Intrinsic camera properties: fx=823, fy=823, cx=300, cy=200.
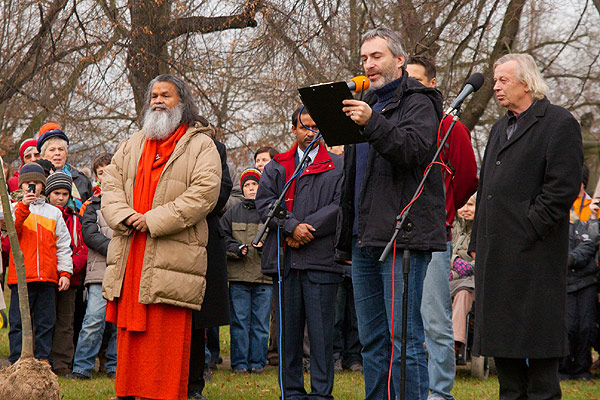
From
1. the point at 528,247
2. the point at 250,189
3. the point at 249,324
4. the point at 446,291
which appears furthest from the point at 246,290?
the point at 528,247

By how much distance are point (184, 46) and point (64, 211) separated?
3534 millimetres

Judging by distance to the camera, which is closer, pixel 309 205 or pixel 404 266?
pixel 404 266

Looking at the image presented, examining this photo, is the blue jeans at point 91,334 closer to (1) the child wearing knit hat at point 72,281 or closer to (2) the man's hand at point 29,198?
(1) the child wearing knit hat at point 72,281

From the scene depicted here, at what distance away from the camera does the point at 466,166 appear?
598 centimetres

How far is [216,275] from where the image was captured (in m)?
6.44

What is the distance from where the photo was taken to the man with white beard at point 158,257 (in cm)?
577

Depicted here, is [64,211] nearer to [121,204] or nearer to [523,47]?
[121,204]

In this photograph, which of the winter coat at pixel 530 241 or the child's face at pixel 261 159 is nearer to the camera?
the winter coat at pixel 530 241

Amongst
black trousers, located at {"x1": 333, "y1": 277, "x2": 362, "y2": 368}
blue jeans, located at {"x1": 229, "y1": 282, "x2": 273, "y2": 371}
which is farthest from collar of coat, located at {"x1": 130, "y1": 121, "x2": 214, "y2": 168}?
black trousers, located at {"x1": 333, "y1": 277, "x2": 362, "y2": 368}

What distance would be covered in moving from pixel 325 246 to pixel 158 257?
4.28 feet

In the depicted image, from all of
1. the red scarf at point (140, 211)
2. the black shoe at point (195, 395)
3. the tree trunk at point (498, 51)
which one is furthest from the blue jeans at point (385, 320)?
the tree trunk at point (498, 51)

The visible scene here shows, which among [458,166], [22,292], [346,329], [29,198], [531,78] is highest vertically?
[531,78]

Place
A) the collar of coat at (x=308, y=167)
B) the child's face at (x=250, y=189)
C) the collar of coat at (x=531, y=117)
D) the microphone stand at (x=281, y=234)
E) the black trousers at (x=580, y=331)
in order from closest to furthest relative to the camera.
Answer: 1. the collar of coat at (x=531, y=117)
2. the microphone stand at (x=281, y=234)
3. the collar of coat at (x=308, y=167)
4. the black trousers at (x=580, y=331)
5. the child's face at (x=250, y=189)

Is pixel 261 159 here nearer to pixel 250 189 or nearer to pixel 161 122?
pixel 250 189
